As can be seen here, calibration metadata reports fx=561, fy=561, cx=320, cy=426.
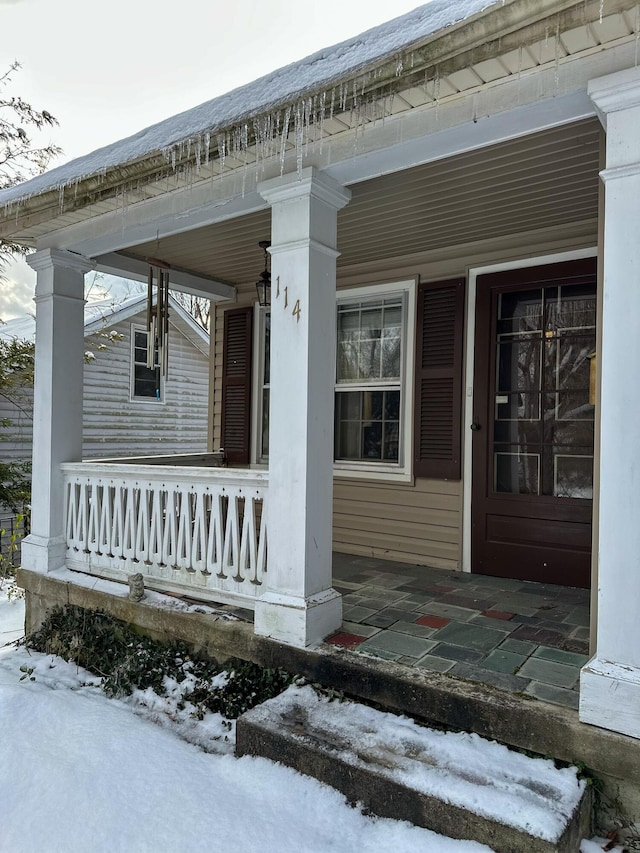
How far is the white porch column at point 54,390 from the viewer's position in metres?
3.75

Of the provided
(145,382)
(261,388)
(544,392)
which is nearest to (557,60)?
(544,392)

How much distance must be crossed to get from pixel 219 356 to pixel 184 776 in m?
3.93

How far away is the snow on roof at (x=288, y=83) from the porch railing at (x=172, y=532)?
5.28 feet

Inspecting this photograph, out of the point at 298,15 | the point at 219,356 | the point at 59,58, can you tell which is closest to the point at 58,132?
the point at 59,58

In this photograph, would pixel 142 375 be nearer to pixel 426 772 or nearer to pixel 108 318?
pixel 108 318

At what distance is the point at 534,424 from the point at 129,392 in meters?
7.21

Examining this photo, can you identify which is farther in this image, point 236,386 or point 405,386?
point 236,386

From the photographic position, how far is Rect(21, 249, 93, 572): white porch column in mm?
3754

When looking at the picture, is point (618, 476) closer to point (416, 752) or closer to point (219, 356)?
point (416, 752)

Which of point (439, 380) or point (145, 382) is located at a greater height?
point (145, 382)

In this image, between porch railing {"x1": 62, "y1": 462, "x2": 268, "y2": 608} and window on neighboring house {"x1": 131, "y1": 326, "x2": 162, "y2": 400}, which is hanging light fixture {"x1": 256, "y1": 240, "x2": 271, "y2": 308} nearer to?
porch railing {"x1": 62, "y1": 462, "x2": 268, "y2": 608}

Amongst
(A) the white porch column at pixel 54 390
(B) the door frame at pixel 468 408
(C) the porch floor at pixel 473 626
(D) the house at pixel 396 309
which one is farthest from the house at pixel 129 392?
(C) the porch floor at pixel 473 626

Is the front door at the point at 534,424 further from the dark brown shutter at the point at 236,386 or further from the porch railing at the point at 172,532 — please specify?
the dark brown shutter at the point at 236,386

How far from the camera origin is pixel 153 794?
2.10 m
